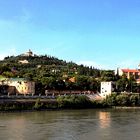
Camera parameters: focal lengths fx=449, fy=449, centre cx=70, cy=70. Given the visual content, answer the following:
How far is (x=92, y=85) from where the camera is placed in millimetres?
84188

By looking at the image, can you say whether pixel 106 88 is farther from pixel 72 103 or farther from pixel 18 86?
pixel 18 86

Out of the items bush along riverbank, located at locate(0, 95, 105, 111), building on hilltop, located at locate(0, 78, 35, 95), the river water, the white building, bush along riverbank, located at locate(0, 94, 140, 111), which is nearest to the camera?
the river water

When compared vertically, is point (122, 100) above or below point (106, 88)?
below

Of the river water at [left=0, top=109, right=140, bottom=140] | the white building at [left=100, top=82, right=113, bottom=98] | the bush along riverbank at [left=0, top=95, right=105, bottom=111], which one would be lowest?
the river water at [left=0, top=109, right=140, bottom=140]

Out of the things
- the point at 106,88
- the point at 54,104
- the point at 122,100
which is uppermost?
the point at 106,88

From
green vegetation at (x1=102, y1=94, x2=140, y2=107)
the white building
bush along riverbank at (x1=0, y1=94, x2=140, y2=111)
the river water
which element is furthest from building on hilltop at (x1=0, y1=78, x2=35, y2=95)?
the river water

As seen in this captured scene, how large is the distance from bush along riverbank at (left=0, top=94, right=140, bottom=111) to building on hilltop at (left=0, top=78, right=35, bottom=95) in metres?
12.6

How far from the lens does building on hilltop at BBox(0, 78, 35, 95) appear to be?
77812 millimetres

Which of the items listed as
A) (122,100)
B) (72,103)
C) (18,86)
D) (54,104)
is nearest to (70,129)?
(54,104)

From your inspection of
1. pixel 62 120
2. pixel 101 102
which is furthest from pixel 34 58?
pixel 62 120

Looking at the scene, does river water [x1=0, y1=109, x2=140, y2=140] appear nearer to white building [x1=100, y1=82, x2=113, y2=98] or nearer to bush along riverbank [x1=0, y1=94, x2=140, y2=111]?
bush along riverbank [x1=0, y1=94, x2=140, y2=111]

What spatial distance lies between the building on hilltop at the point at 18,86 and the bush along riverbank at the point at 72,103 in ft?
41.2

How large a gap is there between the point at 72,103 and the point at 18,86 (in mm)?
17640

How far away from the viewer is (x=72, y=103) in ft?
213
